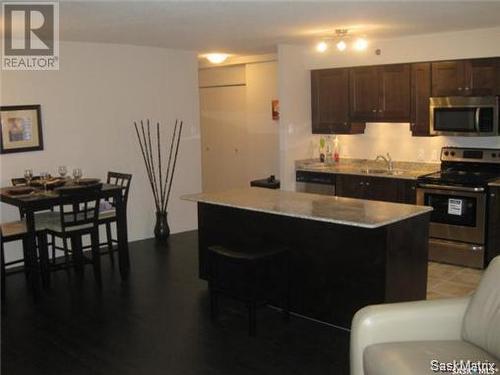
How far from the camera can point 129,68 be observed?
22.3 ft

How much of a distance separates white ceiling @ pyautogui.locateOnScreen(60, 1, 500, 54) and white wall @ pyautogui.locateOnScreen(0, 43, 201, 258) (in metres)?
0.42

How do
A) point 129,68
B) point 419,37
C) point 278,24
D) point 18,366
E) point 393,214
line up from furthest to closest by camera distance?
Answer: point 129,68 → point 419,37 → point 278,24 → point 393,214 → point 18,366

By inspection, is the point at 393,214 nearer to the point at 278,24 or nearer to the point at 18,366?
the point at 278,24

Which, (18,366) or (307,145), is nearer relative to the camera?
(18,366)

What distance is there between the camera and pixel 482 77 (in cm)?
580

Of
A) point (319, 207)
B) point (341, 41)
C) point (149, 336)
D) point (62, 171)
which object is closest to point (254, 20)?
point (341, 41)

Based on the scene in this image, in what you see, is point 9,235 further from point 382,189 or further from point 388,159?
point 388,159

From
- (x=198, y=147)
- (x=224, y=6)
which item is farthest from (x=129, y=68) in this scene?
(x=224, y=6)

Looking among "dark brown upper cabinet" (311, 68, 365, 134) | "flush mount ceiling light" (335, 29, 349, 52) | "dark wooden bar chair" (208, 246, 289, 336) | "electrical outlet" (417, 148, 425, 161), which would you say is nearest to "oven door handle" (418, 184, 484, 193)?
"electrical outlet" (417, 148, 425, 161)

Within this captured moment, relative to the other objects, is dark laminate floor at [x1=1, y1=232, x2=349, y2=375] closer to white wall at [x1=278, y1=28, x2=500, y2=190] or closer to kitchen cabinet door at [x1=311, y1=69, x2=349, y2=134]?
white wall at [x1=278, y1=28, x2=500, y2=190]

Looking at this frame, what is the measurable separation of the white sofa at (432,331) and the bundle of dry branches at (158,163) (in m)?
4.45

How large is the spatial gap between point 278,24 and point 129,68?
7.82 ft

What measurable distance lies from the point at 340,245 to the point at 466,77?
112 inches

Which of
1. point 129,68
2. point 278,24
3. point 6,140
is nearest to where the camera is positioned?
point 278,24
